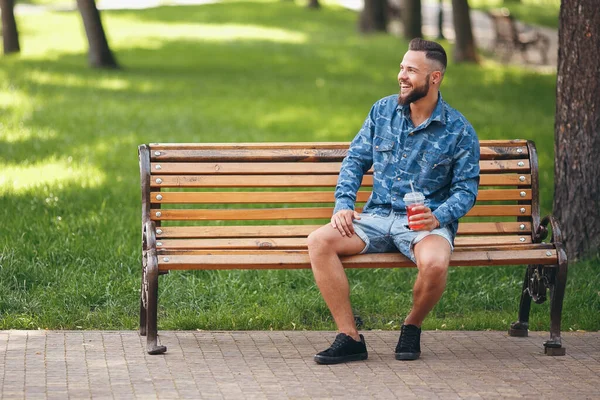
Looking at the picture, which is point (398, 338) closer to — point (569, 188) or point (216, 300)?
point (216, 300)

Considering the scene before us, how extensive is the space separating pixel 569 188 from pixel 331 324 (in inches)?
88.7

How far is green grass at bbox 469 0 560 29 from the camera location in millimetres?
40219

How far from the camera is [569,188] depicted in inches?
298

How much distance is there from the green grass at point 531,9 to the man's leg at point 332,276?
113 feet

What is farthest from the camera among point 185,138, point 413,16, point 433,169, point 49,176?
point 413,16

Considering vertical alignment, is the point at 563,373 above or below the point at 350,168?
below

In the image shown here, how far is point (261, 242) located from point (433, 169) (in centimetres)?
104

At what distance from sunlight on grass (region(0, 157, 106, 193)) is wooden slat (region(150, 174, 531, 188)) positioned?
3.23m

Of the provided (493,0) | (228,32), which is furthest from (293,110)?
(493,0)

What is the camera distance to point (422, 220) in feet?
17.7

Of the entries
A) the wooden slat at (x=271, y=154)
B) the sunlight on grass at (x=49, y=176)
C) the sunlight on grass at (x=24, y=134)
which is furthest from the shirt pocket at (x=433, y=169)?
the sunlight on grass at (x=24, y=134)

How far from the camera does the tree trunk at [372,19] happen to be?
104ft

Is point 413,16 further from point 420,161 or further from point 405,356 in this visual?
point 405,356

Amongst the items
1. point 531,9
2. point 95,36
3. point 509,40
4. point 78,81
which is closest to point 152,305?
point 78,81
